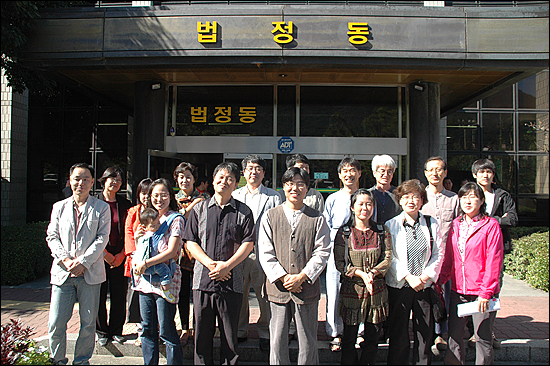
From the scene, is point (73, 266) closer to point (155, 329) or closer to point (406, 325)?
point (155, 329)

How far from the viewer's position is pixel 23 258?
268 inches

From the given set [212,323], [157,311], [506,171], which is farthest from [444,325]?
[506,171]

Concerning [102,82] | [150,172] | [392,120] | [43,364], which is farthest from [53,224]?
[392,120]

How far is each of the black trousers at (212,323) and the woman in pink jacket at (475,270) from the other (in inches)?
80.6

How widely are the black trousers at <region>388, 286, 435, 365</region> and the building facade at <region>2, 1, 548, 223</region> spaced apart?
16.2ft

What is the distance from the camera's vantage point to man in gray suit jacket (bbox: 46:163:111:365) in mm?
3408

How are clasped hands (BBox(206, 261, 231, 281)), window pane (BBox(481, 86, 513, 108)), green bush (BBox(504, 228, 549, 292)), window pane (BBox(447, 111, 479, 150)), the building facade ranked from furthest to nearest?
window pane (BBox(481, 86, 513, 108))
window pane (BBox(447, 111, 479, 150))
the building facade
green bush (BBox(504, 228, 549, 292))
clasped hands (BBox(206, 261, 231, 281))

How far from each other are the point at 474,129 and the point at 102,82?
11.3 metres

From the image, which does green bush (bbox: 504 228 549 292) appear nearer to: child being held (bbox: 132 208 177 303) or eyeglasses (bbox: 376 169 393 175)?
eyeglasses (bbox: 376 169 393 175)

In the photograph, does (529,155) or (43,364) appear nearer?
(43,364)

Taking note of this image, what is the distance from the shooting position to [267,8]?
22.8 feet

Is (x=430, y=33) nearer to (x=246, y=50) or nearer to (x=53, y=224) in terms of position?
(x=246, y=50)

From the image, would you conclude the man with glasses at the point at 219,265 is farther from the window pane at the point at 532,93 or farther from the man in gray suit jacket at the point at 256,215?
the window pane at the point at 532,93

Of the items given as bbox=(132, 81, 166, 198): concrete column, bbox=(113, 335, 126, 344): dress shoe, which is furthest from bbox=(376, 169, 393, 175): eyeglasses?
bbox=(132, 81, 166, 198): concrete column
